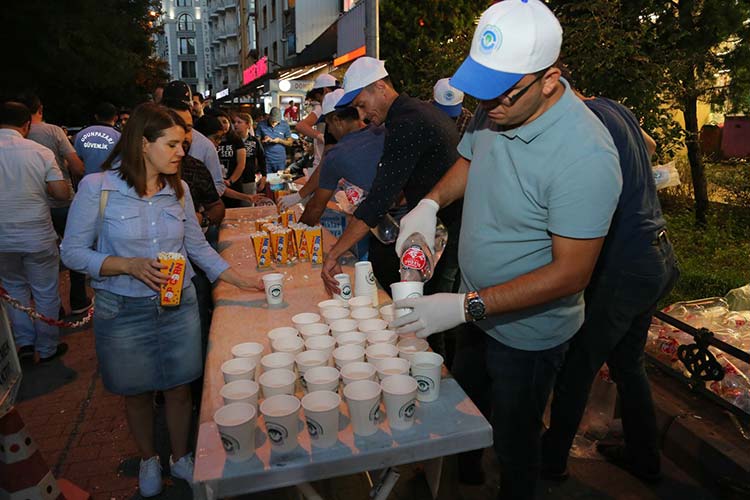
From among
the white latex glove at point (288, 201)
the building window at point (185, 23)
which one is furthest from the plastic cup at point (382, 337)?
the building window at point (185, 23)

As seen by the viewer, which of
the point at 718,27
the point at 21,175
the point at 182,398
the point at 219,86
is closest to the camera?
the point at 182,398

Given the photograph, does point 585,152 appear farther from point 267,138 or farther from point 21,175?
point 267,138

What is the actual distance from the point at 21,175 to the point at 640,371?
478cm

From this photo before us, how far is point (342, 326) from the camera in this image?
229 cm

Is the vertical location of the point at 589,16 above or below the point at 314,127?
above

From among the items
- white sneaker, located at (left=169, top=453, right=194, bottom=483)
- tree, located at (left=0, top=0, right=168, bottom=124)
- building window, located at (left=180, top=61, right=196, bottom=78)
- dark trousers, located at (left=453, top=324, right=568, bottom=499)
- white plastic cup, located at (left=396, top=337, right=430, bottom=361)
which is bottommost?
white sneaker, located at (left=169, top=453, right=194, bottom=483)

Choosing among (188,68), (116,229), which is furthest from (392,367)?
(188,68)

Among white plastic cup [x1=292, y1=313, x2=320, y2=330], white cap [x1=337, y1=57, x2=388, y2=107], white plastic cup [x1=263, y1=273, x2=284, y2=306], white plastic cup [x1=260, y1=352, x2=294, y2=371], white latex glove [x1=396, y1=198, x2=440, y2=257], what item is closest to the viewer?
white plastic cup [x1=260, y1=352, x2=294, y2=371]

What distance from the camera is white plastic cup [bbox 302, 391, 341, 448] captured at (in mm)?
1619

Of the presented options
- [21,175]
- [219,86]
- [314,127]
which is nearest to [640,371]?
[21,175]

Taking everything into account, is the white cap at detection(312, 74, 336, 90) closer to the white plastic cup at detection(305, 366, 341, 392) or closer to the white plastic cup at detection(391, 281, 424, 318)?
the white plastic cup at detection(391, 281, 424, 318)

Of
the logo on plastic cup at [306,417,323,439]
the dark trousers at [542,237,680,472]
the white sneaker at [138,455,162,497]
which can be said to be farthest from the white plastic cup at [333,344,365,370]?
the white sneaker at [138,455,162,497]

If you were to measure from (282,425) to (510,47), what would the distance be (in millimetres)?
1401

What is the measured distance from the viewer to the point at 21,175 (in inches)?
176
